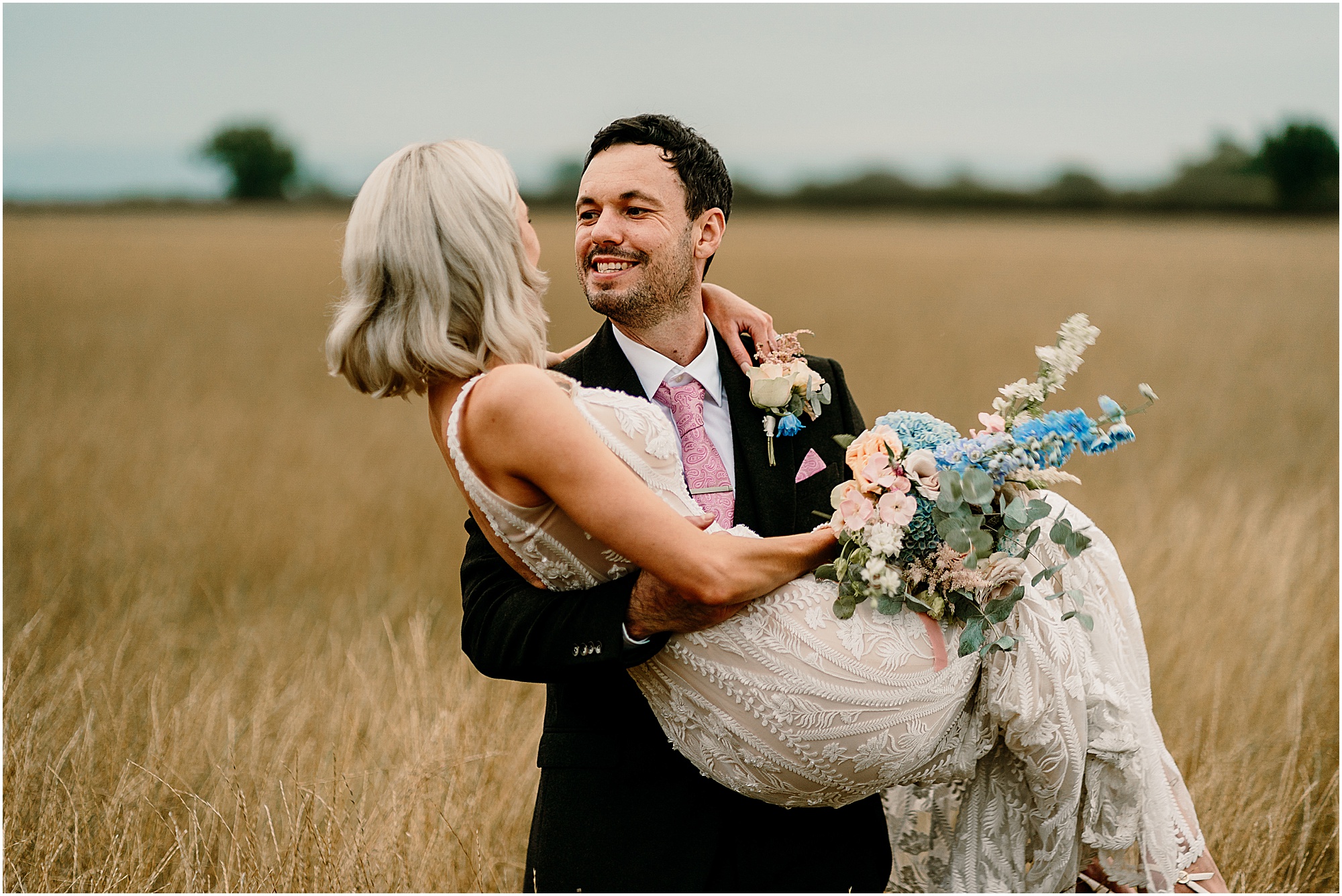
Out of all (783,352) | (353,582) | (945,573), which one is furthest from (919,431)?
(353,582)

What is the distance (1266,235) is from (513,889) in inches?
1348

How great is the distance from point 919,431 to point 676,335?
0.94m

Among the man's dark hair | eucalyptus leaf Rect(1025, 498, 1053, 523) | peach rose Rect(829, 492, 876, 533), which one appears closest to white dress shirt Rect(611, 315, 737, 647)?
the man's dark hair

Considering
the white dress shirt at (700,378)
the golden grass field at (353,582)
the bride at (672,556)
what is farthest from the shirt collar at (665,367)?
the golden grass field at (353,582)

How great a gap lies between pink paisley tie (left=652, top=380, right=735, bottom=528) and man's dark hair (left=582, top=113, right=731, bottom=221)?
599 mm

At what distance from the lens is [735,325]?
3.21 m

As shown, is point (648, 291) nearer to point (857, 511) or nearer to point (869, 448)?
point (869, 448)

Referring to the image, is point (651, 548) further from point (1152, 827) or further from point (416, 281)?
point (1152, 827)

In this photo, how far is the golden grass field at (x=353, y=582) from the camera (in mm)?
3520

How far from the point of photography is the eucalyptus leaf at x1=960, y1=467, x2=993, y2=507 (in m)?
2.23

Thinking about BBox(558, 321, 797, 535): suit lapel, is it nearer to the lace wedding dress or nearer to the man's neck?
the man's neck

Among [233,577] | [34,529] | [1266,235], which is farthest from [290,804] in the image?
[1266,235]

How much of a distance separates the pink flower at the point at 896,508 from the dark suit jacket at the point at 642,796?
1.94ft

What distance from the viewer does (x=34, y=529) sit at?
7094mm
